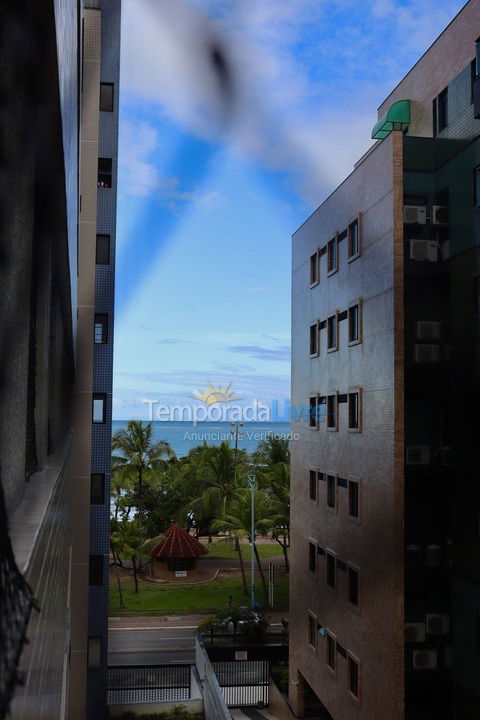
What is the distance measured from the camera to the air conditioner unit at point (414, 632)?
649 cm

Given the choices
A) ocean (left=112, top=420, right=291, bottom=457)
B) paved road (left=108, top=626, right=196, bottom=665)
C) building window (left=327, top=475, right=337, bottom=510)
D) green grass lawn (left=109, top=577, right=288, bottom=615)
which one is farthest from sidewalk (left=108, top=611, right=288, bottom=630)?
ocean (left=112, top=420, right=291, bottom=457)

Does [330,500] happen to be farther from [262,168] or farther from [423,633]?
[262,168]

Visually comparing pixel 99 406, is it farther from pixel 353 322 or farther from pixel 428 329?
pixel 428 329

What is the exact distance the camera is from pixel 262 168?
452 centimetres

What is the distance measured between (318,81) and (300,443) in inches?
236

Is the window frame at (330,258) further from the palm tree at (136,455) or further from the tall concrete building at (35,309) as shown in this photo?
the palm tree at (136,455)

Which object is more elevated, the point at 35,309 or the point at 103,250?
the point at 103,250

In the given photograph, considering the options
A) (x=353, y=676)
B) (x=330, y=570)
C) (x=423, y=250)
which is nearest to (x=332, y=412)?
(x=330, y=570)

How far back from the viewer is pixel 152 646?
1347cm

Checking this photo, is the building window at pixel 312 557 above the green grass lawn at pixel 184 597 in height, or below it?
above

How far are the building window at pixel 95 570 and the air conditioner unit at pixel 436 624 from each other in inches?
151

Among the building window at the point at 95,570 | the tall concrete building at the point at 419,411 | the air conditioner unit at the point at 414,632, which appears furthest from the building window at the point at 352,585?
the building window at the point at 95,570

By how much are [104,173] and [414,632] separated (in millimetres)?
6320

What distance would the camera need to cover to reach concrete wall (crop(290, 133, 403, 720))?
6.52 m
